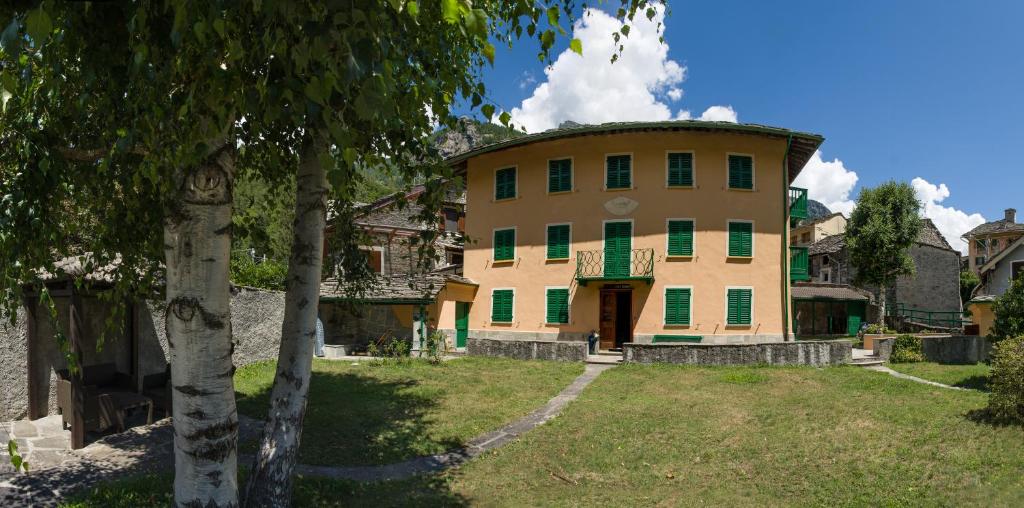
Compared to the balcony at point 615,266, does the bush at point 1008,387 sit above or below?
below

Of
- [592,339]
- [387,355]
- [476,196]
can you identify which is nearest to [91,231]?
[387,355]

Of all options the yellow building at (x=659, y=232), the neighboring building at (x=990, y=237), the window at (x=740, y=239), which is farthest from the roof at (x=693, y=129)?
the neighboring building at (x=990, y=237)

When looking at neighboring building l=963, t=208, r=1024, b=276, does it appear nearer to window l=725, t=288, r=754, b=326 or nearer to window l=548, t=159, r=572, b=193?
window l=725, t=288, r=754, b=326

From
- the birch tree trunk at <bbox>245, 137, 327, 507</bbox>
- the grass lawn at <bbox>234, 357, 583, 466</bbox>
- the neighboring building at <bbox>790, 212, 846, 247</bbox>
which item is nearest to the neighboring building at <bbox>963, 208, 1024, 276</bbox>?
the neighboring building at <bbox>790, 212, 846, 247</bbox>

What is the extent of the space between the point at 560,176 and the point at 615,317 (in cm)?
585

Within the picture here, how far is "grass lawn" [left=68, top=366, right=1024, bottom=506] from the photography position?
614 cm

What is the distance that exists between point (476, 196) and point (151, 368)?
527 inches

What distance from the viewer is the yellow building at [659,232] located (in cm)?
1883

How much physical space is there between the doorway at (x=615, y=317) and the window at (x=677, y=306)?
161 centimetres

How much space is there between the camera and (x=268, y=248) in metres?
6.56

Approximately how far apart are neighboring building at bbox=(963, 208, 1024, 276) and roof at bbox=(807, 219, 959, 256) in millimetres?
22340

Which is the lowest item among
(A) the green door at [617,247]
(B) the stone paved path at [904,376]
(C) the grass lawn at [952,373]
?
(B) the stone paved path at [904,376]

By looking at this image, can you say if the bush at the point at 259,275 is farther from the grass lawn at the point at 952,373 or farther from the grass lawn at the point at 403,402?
the grass lawn at the point at 952,373

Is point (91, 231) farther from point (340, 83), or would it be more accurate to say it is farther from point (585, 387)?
point (585, 387)
